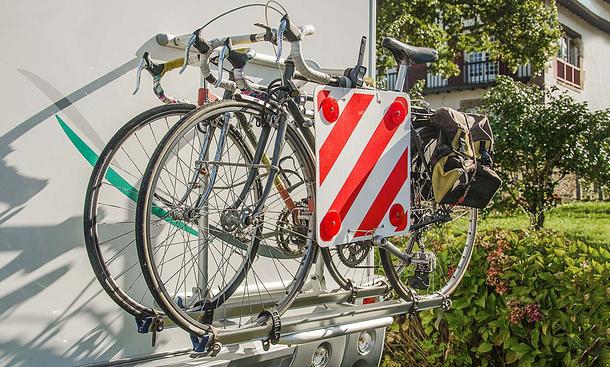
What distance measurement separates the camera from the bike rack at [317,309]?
8.82ft

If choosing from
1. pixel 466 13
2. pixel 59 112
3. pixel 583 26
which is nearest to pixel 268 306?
pixel 59 112

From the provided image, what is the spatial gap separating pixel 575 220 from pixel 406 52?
1439 cm

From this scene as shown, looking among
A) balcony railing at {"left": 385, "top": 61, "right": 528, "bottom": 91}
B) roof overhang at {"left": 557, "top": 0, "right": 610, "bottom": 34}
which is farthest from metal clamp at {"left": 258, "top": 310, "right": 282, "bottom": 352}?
roof overhang at {"left": 557, "top": 0, "right": 610, "bottom": 34}

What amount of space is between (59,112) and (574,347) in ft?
10.6

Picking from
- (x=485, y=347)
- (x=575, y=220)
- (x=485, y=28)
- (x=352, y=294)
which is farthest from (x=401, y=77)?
(x=575, y=220)

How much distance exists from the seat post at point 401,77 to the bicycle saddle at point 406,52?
22 millimetres

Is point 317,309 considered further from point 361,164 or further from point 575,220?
point 575,220

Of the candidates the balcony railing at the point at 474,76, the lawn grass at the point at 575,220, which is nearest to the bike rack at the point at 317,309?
the lawn grass at the point at 575,220

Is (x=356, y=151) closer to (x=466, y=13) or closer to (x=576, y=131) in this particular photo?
(x=576, y=131)

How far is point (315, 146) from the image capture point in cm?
281

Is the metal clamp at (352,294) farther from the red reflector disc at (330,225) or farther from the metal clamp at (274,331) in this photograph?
the metal clamp at (274,331)

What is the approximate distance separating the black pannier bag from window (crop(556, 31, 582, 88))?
20.0 metres

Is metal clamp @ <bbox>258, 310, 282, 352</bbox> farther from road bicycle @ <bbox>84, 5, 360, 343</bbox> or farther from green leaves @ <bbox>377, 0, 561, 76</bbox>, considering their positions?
green leaves @ <bbox>377, 0, 561, 76</bbox>

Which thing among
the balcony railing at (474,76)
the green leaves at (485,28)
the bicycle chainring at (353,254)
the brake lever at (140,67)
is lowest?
the bicycle chainring at (353,254)
